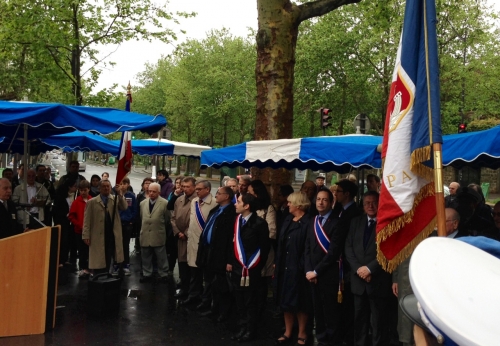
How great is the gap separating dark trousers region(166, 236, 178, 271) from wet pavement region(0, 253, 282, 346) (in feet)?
6.04

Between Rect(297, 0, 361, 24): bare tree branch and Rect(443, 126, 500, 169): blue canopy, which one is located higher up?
Rect(297, 0, 361, 24): bare tree branch

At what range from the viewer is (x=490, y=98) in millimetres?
28281

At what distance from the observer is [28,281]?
253 inches

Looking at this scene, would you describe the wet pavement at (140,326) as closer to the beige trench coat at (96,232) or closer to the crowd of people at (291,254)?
the crowd of people at (291,254)

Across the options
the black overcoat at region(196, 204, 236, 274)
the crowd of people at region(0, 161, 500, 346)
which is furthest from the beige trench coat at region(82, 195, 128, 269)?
the black overcoat at region(196, 204, 236, 274)

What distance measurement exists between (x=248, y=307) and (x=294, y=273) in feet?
2.63

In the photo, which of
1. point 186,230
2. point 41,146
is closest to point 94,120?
point 186,230

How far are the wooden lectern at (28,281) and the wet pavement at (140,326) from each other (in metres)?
0.17

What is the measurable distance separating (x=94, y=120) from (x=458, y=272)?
681cm

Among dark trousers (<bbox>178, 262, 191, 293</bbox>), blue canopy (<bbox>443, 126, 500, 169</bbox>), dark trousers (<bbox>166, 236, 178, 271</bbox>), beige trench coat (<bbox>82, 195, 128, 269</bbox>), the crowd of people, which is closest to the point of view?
blue canopy (<bbox>443, 126, 500, 169</bbox>)

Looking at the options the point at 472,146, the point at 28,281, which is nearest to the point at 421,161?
the point at 472,146

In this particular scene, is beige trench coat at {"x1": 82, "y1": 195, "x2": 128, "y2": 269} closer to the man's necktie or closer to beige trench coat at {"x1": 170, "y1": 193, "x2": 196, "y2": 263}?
beige trench coat at {"x1": 170, "y1": 193, "x2": 196, "y2": 263}

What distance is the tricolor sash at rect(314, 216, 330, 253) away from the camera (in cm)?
631

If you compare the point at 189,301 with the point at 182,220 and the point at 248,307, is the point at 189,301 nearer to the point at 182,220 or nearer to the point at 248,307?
the point at 182,220
